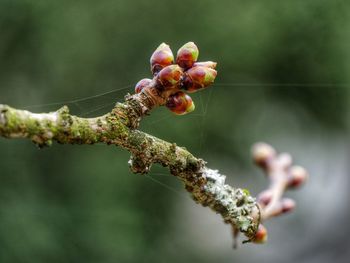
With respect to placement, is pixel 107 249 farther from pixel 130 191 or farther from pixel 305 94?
pixel 305 94

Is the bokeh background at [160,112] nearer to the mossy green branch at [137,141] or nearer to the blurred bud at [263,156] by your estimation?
the blurred bud at [263,156]

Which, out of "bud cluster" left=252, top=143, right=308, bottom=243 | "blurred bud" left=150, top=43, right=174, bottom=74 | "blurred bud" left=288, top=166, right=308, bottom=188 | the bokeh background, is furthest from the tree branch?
the bokeh background

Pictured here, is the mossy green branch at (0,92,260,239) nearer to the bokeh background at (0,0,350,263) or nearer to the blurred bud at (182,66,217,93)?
the blurred bud at (182,66,217,93)

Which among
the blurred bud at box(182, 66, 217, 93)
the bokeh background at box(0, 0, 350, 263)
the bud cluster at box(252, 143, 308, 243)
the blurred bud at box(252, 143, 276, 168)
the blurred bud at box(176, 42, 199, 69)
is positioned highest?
the bokeh background at box(0, 0, 350, 263)

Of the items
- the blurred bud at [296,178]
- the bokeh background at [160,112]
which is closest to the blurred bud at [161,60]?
the blurred bud at [296,178]

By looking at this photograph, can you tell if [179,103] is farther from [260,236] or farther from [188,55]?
[260,236]

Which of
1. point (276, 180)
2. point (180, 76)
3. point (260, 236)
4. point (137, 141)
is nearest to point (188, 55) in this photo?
point (180, 76)

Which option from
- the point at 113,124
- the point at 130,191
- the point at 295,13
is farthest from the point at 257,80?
the point at 113,124
